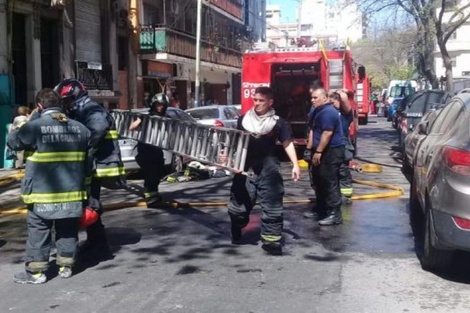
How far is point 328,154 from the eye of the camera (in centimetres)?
780

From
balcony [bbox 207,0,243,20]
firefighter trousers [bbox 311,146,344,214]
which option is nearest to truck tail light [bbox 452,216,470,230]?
firefighter trousers [bbox 311,146,344,214]

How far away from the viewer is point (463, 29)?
237 ft

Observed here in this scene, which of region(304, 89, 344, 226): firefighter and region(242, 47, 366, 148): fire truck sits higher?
region(242, 47, 366, 148): fire truck

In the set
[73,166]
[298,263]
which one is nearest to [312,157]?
[298,263]

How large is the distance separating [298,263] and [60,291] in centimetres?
217

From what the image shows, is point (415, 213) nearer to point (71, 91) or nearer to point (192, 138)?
point (192, 138)

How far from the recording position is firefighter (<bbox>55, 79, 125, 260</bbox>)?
6355 millimetres

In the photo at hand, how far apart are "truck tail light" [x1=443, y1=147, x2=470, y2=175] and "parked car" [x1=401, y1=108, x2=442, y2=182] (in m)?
2.13

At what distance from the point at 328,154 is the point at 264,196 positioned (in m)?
1.58

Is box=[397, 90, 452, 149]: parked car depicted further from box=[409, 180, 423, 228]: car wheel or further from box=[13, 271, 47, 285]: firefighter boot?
box=[13, 271, 47, 285]: firefighter boot

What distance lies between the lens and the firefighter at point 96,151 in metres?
6.36

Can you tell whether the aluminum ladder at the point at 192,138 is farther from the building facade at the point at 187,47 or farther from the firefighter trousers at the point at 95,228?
the building facade at the point at 187,47

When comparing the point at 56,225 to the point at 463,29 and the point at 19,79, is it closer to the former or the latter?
the point at 19,79

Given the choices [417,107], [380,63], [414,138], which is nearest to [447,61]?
[417,107]
